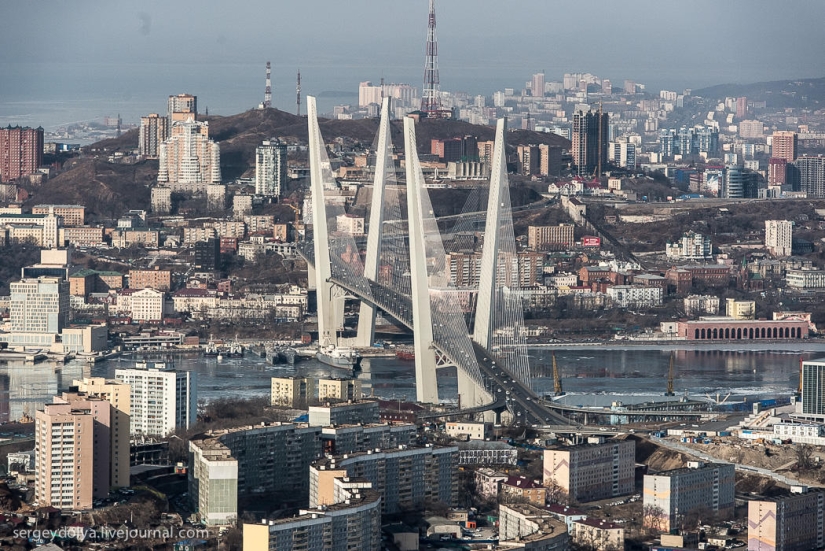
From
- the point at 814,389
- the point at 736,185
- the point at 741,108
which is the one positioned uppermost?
the point at 741,108

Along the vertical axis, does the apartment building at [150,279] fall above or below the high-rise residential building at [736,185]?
below

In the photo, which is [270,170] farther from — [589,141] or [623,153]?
[623,153]

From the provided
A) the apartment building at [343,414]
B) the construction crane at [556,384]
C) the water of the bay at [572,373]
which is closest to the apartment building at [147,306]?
the water of the bay at [572,373]

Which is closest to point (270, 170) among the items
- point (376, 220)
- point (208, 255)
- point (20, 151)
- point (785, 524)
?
point (20, 151)

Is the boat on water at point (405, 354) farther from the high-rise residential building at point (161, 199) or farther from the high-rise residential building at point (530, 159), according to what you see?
the high-rise residential building at point (530, 159)

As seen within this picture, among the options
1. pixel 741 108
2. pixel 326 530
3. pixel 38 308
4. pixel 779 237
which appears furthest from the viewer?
pixel 741 108

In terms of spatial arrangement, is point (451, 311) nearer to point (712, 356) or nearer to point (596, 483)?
point (596, 483)

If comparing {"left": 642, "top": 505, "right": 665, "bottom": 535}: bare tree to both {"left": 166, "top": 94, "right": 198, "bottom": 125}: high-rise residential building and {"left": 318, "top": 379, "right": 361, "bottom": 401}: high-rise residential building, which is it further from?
{"left": 166, "top": 94, "right": 198, "bottom": 125}: high-rise residential building
